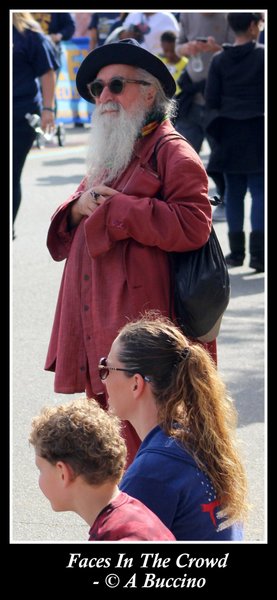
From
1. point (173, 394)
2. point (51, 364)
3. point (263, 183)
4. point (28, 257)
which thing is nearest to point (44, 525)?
point (51, 364)

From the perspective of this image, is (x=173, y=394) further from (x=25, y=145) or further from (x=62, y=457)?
(x=25, y=145)

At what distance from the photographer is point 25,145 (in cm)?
829

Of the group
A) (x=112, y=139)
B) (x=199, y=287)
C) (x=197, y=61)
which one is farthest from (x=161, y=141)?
(x=197, y=61)

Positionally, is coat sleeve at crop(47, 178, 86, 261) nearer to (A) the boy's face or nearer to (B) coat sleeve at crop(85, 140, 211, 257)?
(B) coat sleeve at crop(85, 140, 211, 257)

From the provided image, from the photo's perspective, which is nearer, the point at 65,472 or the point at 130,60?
the point at 65,472

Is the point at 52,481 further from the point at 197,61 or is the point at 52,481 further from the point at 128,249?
the point at 197,61

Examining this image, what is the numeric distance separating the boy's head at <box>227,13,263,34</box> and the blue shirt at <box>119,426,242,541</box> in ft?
18.5

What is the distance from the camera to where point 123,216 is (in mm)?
3723

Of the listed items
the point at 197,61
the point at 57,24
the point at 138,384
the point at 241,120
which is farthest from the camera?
the point at 57,24

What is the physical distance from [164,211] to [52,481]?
131cm

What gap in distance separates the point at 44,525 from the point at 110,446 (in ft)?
6.15

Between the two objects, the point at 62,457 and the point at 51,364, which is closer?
the point at 62,457

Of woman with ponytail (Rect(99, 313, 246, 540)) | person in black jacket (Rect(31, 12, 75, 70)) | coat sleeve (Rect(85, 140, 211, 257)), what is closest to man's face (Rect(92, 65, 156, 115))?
coat sleeve (Rect(85, 140, 211, 257))

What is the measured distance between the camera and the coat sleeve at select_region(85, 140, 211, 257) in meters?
3.70
